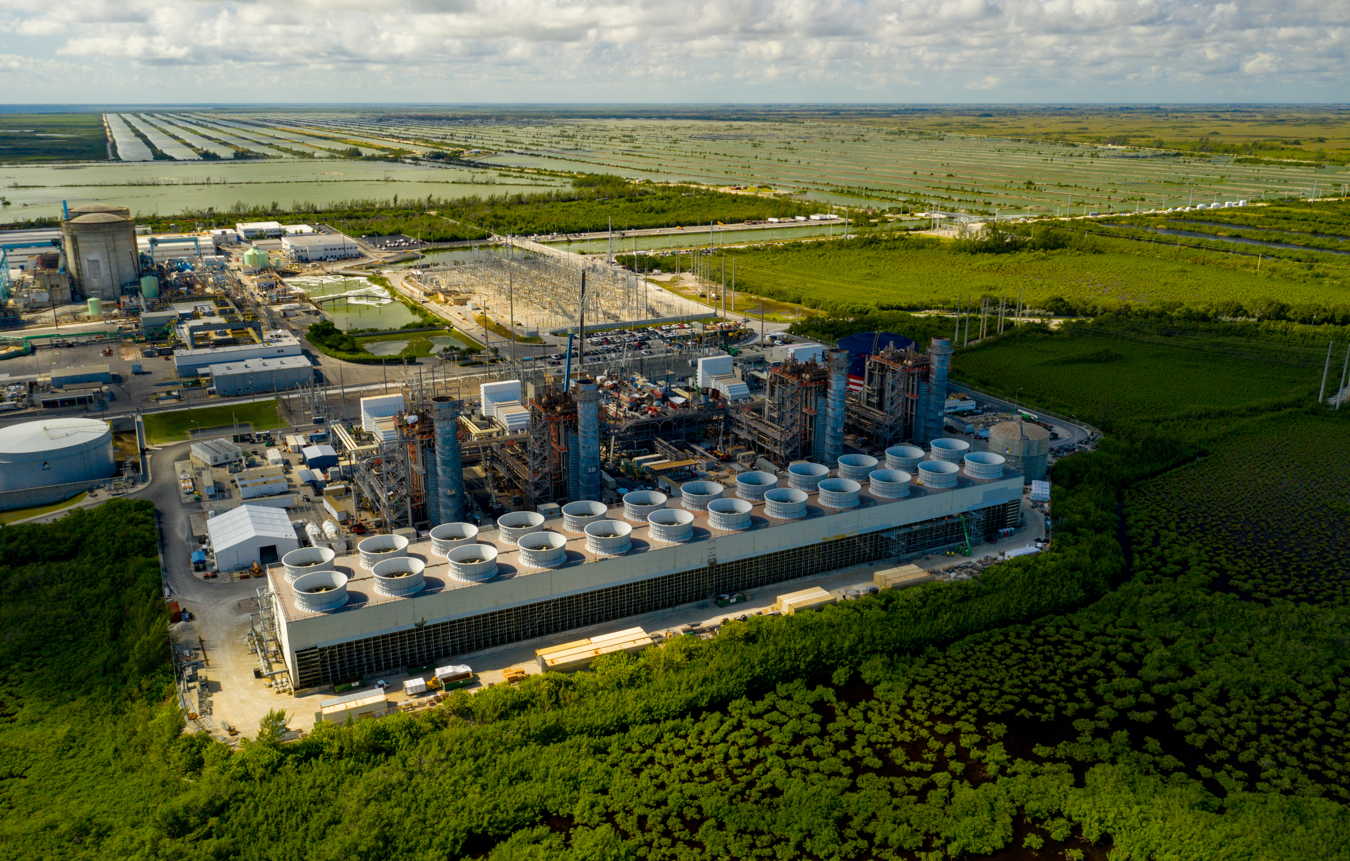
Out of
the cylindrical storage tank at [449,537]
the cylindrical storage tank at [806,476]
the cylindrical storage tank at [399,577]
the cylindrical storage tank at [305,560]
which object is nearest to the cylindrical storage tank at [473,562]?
the cylindrical storage tank at [449,537]

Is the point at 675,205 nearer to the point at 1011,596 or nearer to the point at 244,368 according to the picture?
the point at 244,368

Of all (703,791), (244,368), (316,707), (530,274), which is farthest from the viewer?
(530,274)

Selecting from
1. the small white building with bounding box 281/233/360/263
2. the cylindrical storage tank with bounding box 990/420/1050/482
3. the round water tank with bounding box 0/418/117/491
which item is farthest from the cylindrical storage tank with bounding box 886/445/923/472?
the small white building with bounding box 281/233/360/263

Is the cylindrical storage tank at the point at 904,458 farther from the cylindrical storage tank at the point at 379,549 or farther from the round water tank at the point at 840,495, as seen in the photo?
the cylindrical storage tank at the point at 379,549

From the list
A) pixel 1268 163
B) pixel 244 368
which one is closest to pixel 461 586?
pixel 244 368

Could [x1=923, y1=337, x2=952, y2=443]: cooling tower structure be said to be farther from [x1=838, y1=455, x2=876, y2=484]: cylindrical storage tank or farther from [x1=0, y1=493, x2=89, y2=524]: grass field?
[x1=0, y1=493, x2=89, y2=524]: grass field

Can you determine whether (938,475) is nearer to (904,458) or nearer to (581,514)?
(904,458)
